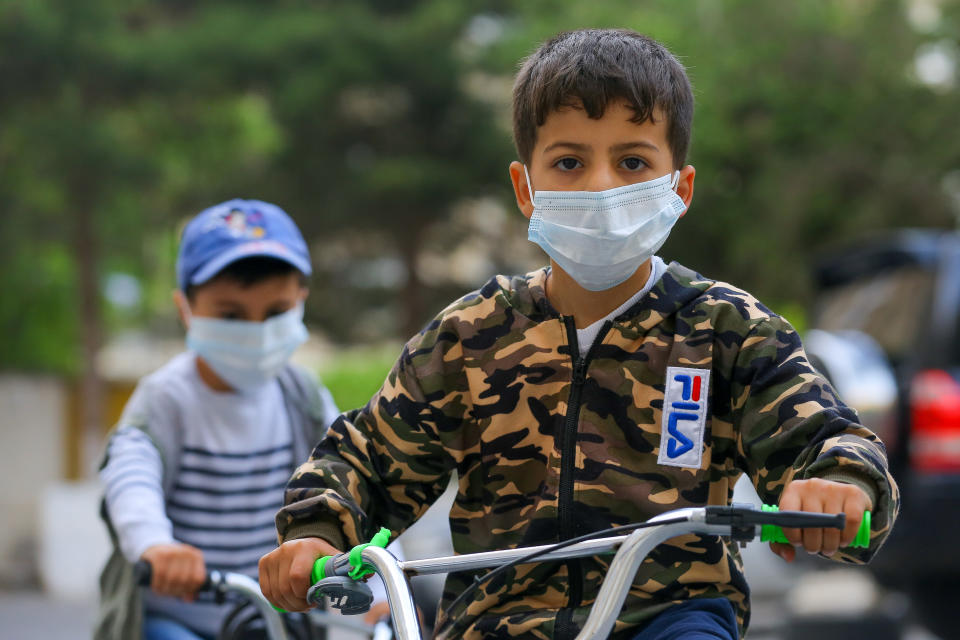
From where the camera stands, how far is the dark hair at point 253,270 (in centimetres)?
383

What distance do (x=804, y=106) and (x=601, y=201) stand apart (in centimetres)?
2017

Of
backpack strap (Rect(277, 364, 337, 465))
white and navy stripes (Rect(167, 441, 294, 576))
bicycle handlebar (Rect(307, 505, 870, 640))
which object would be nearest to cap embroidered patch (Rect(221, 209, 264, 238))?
backpack strap (Rect(277, 364, 337, 465))

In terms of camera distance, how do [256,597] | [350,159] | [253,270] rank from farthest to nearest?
1. [350,159]
2. [253,270]
3. [256,597]

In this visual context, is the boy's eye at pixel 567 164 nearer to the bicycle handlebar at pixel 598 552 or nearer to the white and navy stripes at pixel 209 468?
the bicycle handlebar at pixel 598 552

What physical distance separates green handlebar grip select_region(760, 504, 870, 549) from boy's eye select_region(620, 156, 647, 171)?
0.74 metres

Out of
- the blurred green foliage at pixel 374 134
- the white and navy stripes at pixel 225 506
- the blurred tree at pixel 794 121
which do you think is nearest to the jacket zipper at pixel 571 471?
the white and navy stripes at pixel 225 506

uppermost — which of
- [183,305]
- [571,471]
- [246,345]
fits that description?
[183,305]

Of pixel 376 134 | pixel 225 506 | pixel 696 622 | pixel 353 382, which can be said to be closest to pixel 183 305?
pixel 225 506

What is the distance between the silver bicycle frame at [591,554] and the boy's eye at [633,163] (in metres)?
0.75

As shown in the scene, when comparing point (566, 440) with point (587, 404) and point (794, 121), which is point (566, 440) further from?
point (794, 121)

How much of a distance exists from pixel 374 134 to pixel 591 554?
20.2 meters

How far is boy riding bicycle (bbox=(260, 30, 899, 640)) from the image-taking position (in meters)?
2.33

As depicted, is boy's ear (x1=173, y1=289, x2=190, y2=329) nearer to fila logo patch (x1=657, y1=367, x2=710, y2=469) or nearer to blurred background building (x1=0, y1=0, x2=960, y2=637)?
fila logo patch (x1=657, y1=367, x2=710, y2=469)

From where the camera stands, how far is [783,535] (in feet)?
6.43
